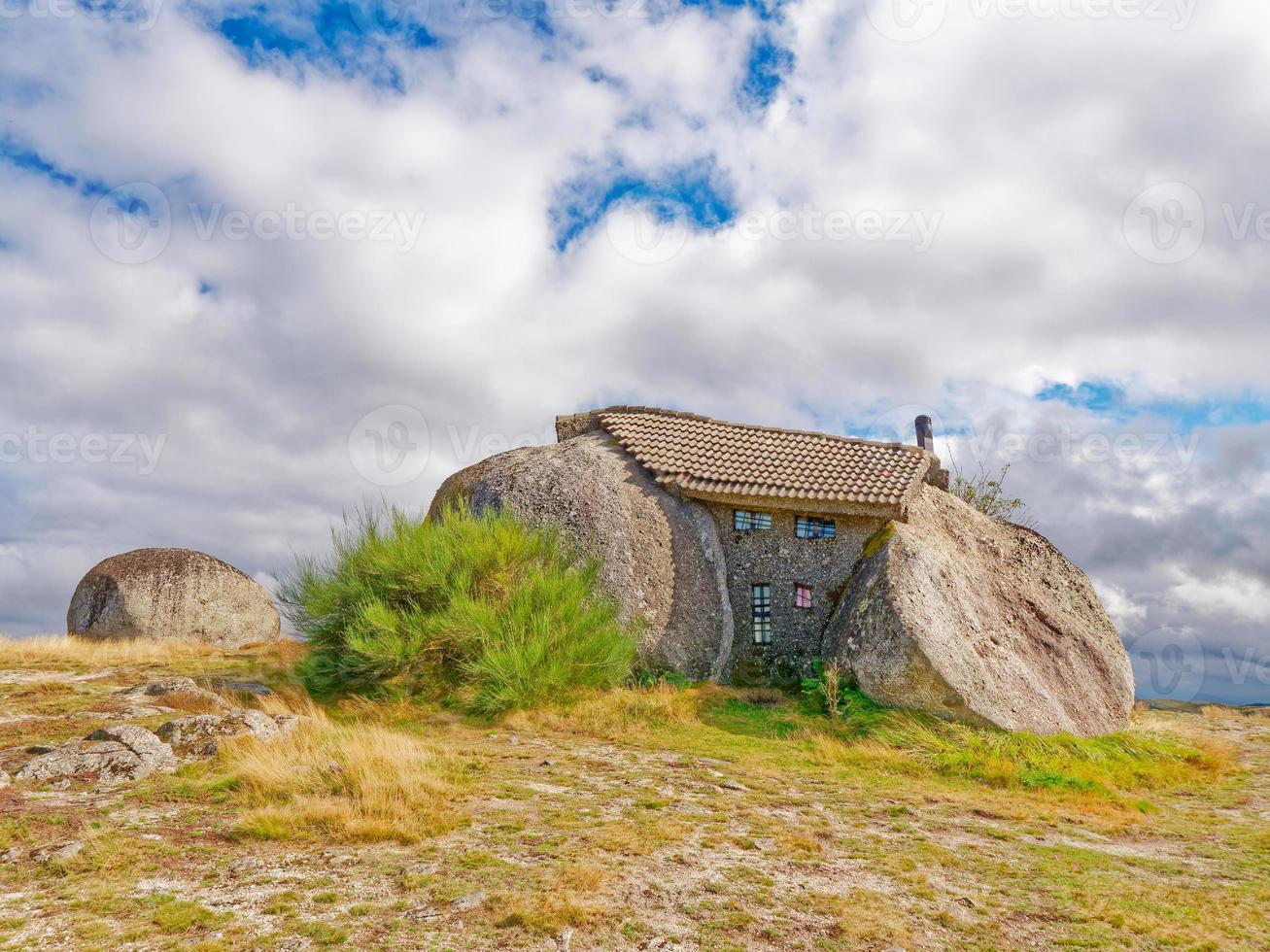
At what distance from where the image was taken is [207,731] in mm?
10047

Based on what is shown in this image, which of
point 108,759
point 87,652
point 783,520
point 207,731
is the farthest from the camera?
point 87,652

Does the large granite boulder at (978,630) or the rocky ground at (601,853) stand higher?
the large granite boulder at (978,630)

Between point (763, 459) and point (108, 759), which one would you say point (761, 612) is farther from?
point (108, 759)

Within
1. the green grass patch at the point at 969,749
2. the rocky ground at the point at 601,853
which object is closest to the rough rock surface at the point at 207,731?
the rocky ground at the point at 601,853

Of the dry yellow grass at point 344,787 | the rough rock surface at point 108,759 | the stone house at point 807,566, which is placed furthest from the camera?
the stone house at point 807,566

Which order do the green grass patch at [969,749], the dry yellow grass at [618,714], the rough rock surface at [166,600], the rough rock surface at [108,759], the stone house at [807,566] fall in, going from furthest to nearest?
the rough rock surface at [166,600]
the stone house at [807,566]
the dry yellow grass at [618,714]
the green grass patch at [969,749]
the rough rock surface at [108,759]

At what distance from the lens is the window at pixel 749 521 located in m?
17.7

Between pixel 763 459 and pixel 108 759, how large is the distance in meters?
13.2

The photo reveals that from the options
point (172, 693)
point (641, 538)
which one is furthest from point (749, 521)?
point (172, 693)

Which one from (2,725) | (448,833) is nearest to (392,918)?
(448,833)

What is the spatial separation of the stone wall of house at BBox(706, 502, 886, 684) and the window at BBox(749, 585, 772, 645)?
0.26ft

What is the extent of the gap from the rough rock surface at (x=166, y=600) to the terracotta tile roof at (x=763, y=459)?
1514cm

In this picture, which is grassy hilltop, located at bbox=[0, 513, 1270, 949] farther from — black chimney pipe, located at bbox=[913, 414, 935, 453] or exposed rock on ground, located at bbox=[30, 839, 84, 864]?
black chimney pipe, located at bbox=[913, 414, 935, 453]

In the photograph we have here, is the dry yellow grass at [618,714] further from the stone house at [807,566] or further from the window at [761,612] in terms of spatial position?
the window at [761,612]
